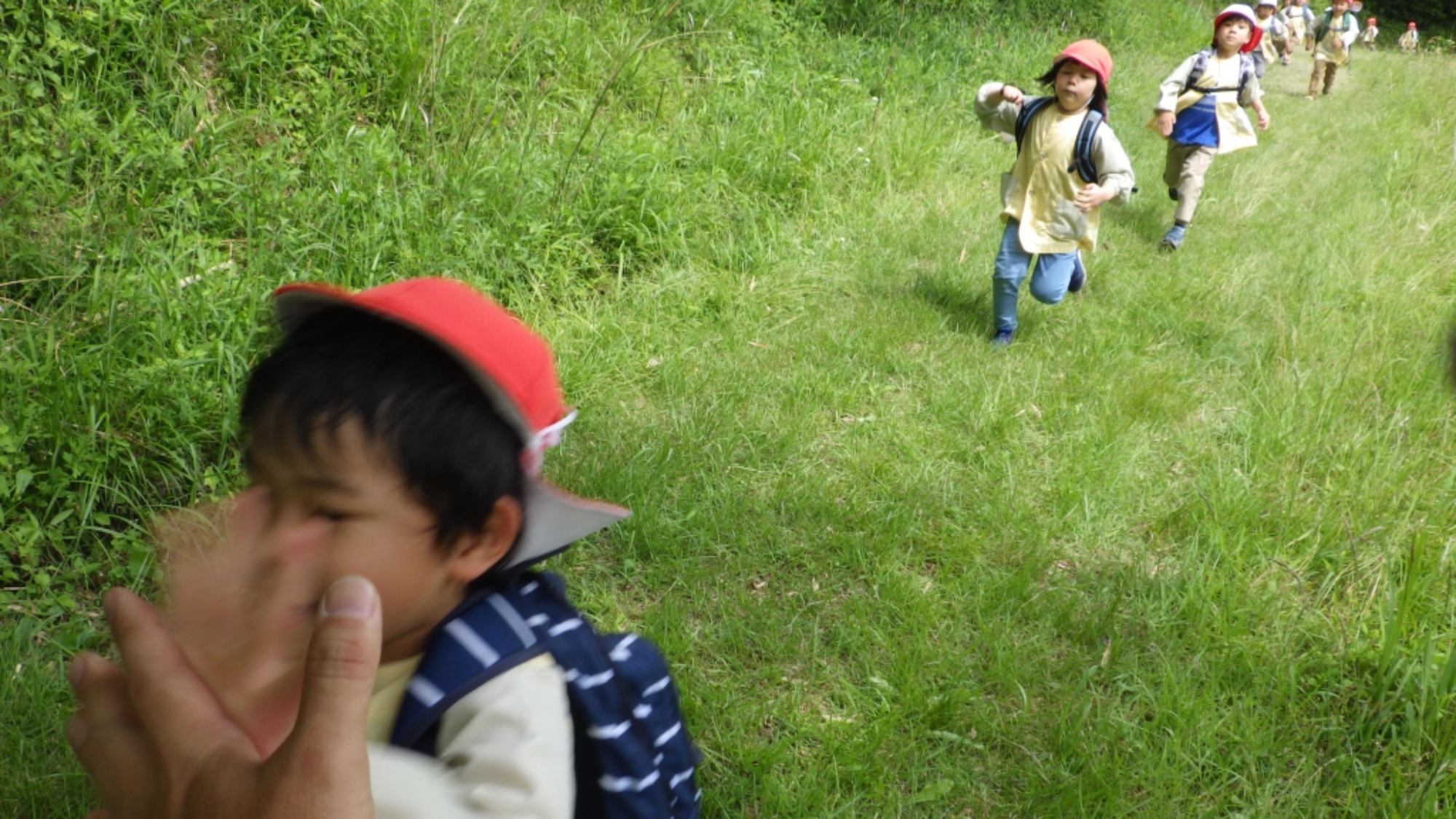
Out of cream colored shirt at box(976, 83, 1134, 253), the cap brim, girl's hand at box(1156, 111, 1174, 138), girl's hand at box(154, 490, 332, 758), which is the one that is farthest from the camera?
girl's hand at box(1156, 111, 1174, 138)

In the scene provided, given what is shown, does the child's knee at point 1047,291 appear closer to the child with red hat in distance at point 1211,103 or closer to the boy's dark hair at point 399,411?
the child with red hat in distance at point 1211,103

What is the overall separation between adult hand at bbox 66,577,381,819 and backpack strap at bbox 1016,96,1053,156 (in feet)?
15.5

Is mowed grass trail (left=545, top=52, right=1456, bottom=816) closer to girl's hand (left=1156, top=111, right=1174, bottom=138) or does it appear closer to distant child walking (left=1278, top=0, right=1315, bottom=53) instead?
girl's hand (left=1156, top=111, right=1174, bottom=138)

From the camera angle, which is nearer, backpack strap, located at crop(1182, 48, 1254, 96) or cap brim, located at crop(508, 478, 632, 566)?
cap brim, located at crop(508, 478, 632, 566)

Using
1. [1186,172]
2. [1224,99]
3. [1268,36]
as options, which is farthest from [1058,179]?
[1268,36]

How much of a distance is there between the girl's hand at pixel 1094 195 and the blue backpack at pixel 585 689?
3.85 meters

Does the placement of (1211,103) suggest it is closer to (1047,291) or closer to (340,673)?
(1047,291)

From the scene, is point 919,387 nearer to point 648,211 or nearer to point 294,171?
point 648,211

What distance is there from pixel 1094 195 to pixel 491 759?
13.8ft

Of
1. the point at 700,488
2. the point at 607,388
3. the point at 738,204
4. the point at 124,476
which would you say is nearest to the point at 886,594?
the point at 700,488

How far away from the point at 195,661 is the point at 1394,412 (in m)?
4.23

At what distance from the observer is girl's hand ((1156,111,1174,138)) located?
6855 millimetres

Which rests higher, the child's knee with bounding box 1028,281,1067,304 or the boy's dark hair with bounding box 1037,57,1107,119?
the boy's dark hair with bounding box 1037,57,1107,119

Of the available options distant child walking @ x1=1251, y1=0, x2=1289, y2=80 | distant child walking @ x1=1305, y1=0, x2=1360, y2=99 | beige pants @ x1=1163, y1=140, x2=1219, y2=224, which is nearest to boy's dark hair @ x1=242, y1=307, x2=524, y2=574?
beige pants @ x1=1163, y1=140, x2=1219, y2=224
